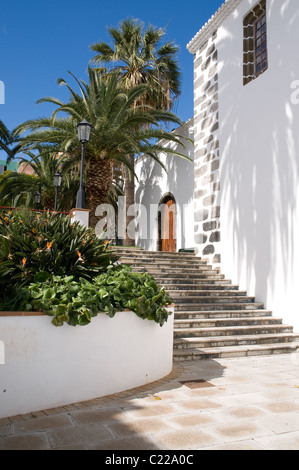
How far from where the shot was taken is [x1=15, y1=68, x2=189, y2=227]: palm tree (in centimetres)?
1052

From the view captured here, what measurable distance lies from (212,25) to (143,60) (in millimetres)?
4869

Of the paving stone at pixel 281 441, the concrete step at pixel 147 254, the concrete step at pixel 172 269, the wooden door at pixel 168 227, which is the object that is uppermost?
the wooden door at pixel 168 227

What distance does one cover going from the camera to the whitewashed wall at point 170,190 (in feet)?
41.5

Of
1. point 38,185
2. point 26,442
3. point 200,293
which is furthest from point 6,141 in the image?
point 26,442

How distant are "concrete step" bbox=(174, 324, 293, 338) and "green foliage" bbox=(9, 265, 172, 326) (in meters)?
1.73

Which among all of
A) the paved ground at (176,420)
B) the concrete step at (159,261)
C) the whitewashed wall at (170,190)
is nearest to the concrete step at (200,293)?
the concrete step at (159,261)

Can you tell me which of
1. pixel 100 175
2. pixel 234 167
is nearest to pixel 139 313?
pixel 234 167

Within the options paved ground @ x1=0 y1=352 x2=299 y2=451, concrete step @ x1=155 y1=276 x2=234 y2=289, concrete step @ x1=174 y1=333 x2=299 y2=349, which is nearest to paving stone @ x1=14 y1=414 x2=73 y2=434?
paved ground @ x1=0 y1=352 x2=299 y2=451

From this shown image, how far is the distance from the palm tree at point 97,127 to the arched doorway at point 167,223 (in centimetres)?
312

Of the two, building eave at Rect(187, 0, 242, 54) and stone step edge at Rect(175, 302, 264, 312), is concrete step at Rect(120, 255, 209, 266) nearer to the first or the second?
stone step edge at Rect(175, 302, 264, 312)

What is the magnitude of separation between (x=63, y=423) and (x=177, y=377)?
1.81 m

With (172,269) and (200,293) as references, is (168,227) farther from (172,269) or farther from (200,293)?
(200,293)

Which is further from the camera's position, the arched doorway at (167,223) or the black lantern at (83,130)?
the arched doorway at (167,223)

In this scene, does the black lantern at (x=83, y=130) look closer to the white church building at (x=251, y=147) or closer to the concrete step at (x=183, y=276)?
the concrete step at (x=183, y=276)
